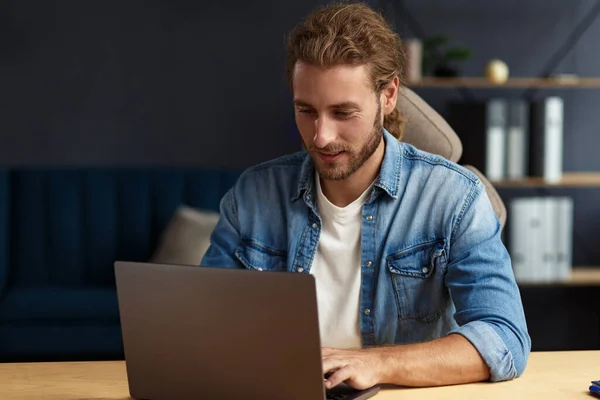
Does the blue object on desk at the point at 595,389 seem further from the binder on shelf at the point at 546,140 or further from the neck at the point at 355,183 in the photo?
the binder on shelf at the point at 546,140

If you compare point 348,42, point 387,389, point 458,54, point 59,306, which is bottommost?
point 59,306

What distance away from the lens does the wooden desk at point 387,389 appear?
4.15ft

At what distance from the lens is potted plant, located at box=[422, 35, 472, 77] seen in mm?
3703

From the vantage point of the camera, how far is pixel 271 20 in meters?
3.93

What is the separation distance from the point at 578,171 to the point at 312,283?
324 cm

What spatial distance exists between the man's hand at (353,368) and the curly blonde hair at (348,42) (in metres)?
0.52

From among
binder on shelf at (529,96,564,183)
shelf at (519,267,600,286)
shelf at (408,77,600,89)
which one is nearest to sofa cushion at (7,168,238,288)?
shelf at (408,77,600,89)

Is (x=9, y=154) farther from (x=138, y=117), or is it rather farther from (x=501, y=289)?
(x=501, y=289)

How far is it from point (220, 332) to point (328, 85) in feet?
1.88

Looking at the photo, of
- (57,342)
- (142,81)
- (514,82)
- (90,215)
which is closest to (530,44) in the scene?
(514,82)

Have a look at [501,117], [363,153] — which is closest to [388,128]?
[363,153]

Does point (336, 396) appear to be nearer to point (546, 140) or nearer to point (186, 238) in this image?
point (186, 238)

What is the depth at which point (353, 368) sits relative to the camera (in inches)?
48.5

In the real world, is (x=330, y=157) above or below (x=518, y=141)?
below
